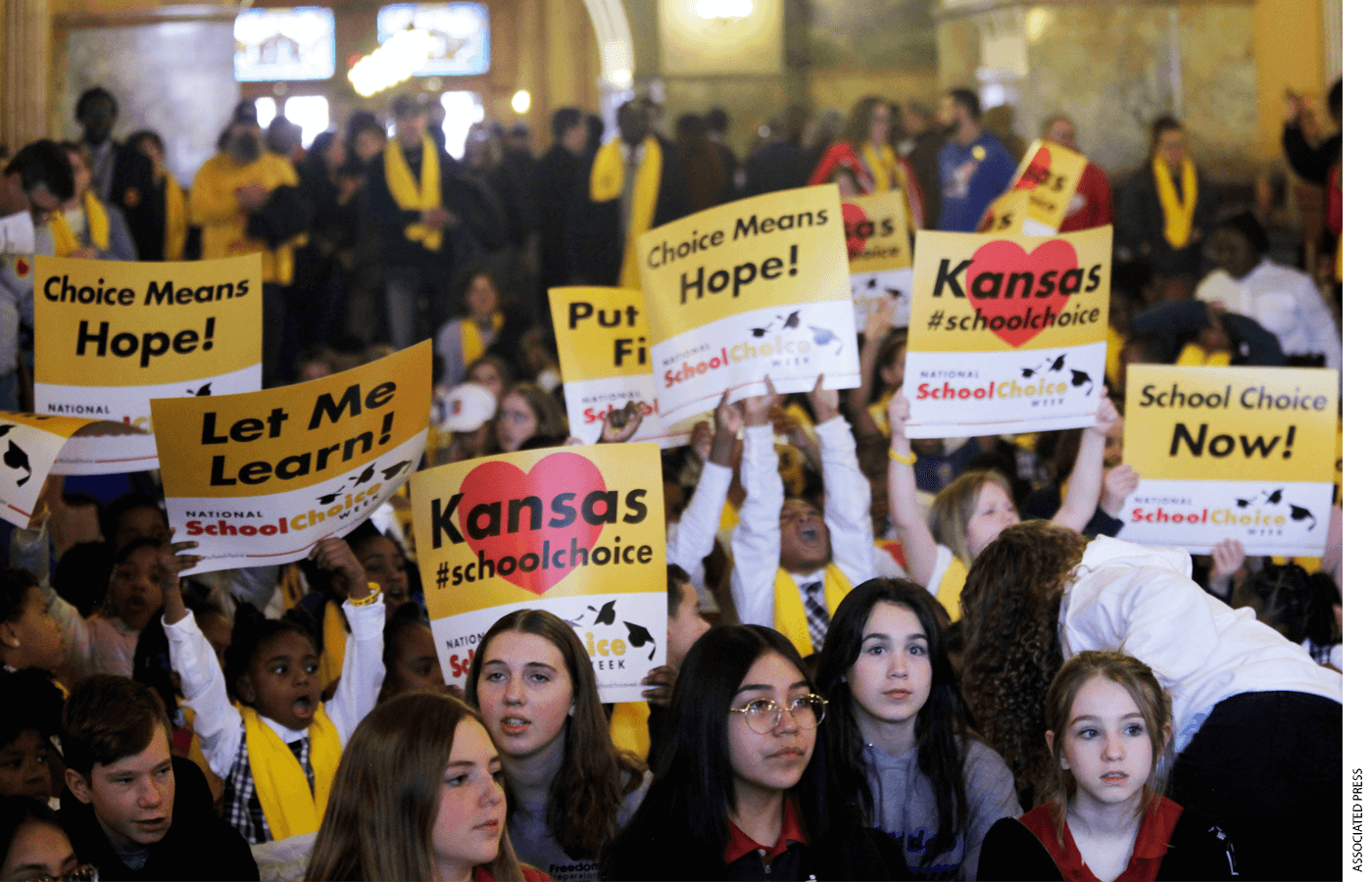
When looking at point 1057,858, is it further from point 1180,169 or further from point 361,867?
point 1180,169

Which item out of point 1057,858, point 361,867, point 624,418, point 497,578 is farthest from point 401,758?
point 624,418

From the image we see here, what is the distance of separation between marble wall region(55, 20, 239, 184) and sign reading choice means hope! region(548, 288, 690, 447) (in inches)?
443

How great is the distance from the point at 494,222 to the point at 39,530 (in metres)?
7.45

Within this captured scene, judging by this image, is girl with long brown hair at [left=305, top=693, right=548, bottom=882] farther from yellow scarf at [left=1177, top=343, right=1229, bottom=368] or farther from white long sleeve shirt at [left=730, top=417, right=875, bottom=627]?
yellow scarf at [left=1177, top=343, right=1229, bottom=368]

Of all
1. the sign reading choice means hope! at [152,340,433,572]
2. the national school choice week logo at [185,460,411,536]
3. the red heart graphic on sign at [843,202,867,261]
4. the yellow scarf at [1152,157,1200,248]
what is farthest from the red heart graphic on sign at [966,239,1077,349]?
the yellow scarf at [1152,157,1200,248]

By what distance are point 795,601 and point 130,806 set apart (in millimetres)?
2343

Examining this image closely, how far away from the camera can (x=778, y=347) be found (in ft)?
17.9

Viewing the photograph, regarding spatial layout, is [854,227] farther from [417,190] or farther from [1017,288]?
[417,190]

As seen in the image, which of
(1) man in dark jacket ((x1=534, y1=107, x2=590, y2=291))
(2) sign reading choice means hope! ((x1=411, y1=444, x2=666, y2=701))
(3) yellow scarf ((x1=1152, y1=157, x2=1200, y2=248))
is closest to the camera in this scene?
(2) sign reading choice means hope! ((x1=411, y1=444, x2=666, y2=701))

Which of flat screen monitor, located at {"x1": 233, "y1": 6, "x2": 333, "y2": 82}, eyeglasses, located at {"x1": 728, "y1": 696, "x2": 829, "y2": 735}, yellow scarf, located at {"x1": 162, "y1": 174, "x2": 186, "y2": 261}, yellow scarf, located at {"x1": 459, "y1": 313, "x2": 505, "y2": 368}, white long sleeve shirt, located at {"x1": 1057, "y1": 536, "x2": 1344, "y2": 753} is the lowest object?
eyeglasses, located at {"x1": 728, "y1": 696, "x2": 829, "y2": 735}

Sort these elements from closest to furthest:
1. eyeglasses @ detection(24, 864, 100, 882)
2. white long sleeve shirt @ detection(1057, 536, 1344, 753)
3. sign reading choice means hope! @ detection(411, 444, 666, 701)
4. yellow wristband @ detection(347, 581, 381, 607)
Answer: eyeglasses @ detection(24, 864, 100, 882) → white long sleeve shirt @ detection(1057, 536, 1344, 753) → yellow wristband @ detection(347, 581, 381, 607) → sign reading choice means hope! @ detection(411, 444, 666, 701)

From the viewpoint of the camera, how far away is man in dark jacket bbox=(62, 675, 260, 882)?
3.71 m

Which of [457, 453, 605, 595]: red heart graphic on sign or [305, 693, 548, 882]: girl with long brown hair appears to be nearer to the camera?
[305, 693, 548, 882]: girl with long brown hair

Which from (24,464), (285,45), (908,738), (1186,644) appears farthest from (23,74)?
A: (1186,644)
